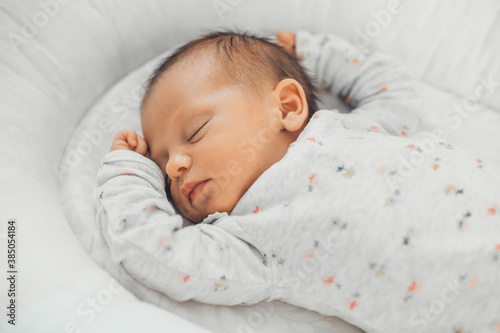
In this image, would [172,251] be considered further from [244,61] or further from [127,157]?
[244,61]

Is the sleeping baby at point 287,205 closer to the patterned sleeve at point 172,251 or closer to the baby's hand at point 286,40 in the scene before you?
the patterned sleeve at point 172,251

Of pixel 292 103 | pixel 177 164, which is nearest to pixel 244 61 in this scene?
pixel 292 103

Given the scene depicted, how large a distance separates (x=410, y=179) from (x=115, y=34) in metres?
1.01

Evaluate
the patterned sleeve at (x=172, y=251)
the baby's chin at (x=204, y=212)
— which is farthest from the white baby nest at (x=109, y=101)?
the baby's chin at (x=204, y=212)

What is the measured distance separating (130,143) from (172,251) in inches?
14.5

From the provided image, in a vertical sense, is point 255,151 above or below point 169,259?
above

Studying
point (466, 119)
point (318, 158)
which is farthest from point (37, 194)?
point (466, 119)

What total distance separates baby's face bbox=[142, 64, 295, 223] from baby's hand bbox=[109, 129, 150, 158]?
51 millimetres

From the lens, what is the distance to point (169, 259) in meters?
0.94

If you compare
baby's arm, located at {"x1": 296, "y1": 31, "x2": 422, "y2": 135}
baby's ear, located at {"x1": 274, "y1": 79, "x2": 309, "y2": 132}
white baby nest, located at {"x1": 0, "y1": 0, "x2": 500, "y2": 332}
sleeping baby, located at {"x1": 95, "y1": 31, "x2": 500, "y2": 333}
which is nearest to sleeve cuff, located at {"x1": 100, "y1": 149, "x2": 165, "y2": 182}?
sleeping baby, located at {"x1": 95, "y1": 31, "x2": 500, "y2": 333}

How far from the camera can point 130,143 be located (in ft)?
3.85

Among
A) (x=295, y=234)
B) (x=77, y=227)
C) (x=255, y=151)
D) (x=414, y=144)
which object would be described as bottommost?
(x=77, y=227)

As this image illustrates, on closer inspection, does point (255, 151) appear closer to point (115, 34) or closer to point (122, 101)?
point (122, 101)

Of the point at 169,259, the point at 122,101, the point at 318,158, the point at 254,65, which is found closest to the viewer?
the point at 169,259
